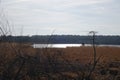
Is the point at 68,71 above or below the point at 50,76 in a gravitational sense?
below

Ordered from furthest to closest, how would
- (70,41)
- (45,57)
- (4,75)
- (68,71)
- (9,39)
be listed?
(70,41)
(68,71)
(45,57)
(9,39)
(4,75)

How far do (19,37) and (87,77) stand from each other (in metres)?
2.12

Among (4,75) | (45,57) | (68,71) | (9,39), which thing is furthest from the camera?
(68,71)

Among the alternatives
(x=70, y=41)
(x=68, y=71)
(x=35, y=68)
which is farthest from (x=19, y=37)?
(x=70, y=41)

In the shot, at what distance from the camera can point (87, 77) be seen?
8.51m

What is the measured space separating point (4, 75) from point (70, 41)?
8044 cm

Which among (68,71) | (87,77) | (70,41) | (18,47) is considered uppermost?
(18,47)

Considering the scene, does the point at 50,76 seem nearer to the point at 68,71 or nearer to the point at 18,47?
the point at 18,47

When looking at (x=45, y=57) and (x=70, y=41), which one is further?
(x=70, y=41)

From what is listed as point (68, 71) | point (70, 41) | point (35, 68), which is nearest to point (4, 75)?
point (35, 68)

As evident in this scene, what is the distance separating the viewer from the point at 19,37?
30.3ft

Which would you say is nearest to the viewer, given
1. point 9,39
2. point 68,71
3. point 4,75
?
point 4,75

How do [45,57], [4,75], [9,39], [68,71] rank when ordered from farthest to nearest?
[68,71], [45,57], [9,39], [4,75]

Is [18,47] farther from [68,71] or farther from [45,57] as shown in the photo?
[68,71]
